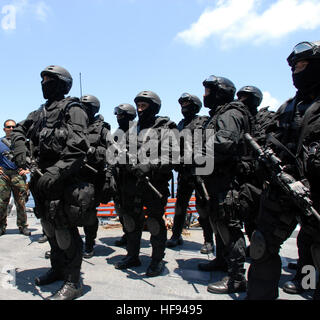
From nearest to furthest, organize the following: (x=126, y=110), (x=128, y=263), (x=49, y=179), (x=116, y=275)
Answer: (x=49, y=179)
(x=116, y=275)
(x=128, y=263)
(x=126, y=110)

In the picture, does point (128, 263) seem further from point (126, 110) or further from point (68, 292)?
point (126, 110)

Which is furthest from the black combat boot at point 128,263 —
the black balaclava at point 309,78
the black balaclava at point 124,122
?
the black balaclava at point 309,78

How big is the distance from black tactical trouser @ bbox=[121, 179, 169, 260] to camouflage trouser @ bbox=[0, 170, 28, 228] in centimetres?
298

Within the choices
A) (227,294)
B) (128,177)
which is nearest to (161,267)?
(227,294)

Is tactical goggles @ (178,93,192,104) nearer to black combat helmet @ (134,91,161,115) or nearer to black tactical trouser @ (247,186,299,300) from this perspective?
black combat helmet @ (134,91,161,115)

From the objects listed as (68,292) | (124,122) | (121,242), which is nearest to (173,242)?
(121,242)

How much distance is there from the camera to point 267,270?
265cm

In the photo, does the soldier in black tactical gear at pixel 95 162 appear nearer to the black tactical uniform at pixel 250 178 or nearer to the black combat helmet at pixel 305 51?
the black tactical uniform at pixel 250 178

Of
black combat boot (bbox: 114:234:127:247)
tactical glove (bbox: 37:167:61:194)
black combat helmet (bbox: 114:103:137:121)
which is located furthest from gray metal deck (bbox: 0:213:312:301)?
black combat helmet (bbox: 114:103:137:121)

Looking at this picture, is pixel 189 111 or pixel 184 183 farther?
pixel 189 111

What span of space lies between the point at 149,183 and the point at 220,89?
1.45 m

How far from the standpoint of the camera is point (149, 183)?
12.0ft

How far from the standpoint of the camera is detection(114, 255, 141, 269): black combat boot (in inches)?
163

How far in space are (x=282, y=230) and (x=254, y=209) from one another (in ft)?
4.86
